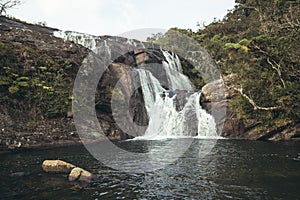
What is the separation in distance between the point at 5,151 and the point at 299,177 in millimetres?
14366

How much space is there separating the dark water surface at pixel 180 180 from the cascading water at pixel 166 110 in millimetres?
8121

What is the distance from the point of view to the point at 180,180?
837 cm

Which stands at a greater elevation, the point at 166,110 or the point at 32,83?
the point at 32,83

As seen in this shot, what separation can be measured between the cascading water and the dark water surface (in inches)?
320

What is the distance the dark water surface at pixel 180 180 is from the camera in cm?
704

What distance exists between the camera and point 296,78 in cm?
1803

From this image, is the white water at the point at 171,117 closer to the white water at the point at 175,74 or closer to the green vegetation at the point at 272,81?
the green vegetation at the point at 272,81

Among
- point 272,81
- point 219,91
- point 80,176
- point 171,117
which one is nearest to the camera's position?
point 80,176

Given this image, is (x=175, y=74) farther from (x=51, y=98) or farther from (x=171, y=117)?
(x=51, y=98)

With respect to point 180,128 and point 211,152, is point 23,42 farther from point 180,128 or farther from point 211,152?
point 211,152

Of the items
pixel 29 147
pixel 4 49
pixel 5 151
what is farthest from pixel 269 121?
pixel 4 49

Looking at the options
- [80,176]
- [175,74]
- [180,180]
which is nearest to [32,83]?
[80,176]

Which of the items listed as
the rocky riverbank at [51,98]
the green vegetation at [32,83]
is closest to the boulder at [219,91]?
the rocky riverbank at [51,98]

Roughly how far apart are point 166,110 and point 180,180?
14.1m
